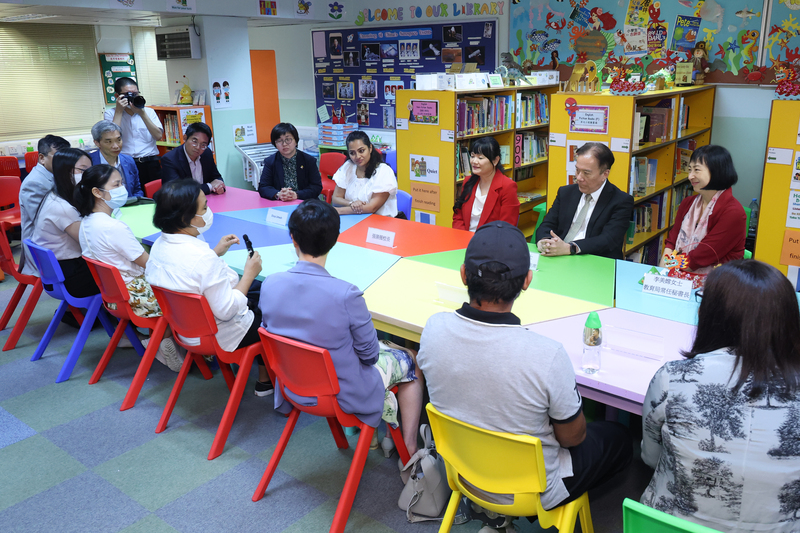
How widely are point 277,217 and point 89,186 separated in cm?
117

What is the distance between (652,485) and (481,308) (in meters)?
0.70

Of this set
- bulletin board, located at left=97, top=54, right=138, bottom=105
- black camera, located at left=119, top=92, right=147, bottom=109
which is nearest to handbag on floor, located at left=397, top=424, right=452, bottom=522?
black camera, located at left=119, top=92, right=147, bottom=109

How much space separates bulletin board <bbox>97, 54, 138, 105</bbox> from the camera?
8516mm

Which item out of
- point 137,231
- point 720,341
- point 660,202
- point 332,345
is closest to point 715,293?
point 720,341

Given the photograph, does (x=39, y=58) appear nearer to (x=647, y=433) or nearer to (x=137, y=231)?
(x=137, y=231)

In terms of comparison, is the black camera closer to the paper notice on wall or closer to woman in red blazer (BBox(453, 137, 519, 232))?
woman in red blazer (BBox(453, 137, 519, 232))

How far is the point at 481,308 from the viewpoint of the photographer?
1.71 meters

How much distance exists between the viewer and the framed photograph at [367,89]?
7.90m

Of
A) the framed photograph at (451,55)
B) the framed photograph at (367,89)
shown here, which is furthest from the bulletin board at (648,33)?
the framed photograph at (367,89)

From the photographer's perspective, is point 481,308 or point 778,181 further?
point 778,181

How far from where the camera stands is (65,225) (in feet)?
12.1

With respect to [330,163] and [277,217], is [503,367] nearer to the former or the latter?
[277,217]

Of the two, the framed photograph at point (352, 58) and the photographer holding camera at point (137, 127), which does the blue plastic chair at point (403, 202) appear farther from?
the framed photograph at point (352, 58)

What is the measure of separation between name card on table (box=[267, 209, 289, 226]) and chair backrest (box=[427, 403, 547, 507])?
2503 mm
